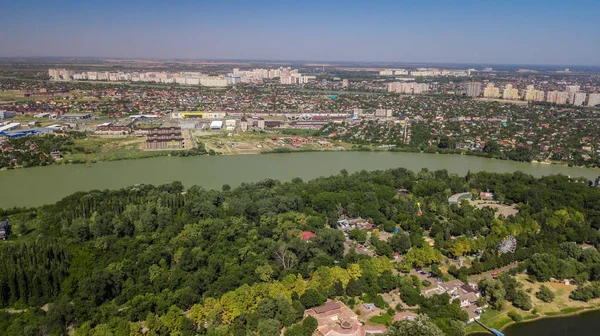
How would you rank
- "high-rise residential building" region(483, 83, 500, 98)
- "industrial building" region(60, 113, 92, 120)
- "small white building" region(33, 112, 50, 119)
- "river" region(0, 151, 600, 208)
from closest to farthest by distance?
"river" region(0, 151, 600, 208), "industrial building" region(60, 113, 92, 120), "small white building" region(33, 112, 50, 119), "high-rise residential building" region(483, 83, 500, 98)

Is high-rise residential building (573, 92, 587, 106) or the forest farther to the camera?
high-rise residential building (573, 92, 587, 106)

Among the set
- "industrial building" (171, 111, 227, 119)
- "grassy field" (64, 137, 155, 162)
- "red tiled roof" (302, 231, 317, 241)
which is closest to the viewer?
"red tiled roof" (302, 231, 317, 241)

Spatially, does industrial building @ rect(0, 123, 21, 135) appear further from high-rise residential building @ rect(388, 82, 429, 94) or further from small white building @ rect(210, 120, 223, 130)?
high-rise residential building @ rect(388, 82, 429, 94)

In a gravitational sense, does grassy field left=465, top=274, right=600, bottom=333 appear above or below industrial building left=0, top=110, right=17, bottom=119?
below

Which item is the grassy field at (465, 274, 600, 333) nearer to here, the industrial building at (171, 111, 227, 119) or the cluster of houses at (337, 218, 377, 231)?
the cluster of houses at (337, 218, 377, 231)

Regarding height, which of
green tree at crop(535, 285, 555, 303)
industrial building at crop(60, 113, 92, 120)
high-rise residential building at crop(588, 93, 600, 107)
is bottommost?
green tree at crop(535, 285, 555, 303)

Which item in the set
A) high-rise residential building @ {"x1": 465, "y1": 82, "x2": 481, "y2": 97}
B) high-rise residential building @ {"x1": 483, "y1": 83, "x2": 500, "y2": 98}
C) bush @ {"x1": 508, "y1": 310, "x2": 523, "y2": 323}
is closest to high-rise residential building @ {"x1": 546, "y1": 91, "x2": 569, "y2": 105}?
high-rise residential building @ {"x1": 483, "y1": 83, "x2": 500, "y2": 98}

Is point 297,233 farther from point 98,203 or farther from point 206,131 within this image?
point 206,131

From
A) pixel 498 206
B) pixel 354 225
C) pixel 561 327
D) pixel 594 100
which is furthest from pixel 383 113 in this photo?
pixel 561 327
